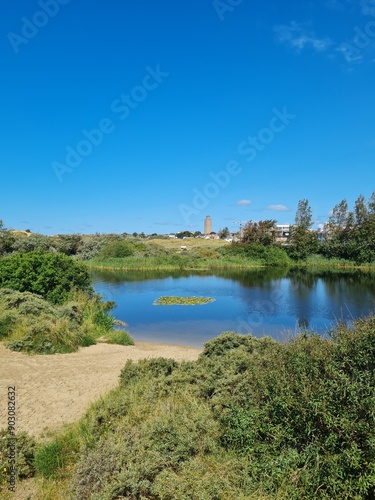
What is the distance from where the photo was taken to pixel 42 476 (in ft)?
14.1

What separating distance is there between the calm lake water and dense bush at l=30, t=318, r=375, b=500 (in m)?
4.46

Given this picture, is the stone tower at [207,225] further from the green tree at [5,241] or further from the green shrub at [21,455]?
the green shrub at [21,455]

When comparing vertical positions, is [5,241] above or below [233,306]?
above

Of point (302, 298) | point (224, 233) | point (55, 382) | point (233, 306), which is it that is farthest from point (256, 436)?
point (224, 233)

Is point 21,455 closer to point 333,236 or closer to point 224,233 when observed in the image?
point 333,236

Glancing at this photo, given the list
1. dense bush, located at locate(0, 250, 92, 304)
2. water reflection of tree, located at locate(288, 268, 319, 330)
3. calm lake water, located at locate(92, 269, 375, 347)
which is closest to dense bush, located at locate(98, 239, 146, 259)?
calm lake water, located at locate(92, 269, 375, 347)

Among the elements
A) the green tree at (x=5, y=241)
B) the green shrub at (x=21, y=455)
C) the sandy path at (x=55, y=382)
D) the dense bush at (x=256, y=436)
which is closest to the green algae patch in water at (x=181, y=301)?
the sandy path at (x=55, y=382)

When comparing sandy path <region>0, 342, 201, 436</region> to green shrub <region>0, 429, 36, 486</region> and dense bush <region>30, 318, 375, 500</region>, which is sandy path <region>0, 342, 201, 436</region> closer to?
green shrub <region>0, 429, 36, 486</region>

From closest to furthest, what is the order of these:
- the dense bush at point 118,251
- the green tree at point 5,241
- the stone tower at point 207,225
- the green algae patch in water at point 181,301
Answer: the green algae patch in water at point 181,301, the green tree at point 5,241, the dense bush at point 118,251, the stone tower at point 207,225

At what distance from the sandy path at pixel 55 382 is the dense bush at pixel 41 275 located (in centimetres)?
485

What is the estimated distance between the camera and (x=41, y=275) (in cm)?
1418

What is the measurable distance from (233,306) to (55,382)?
14.7 meters

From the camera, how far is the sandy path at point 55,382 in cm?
581

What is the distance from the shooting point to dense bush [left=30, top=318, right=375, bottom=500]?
10.4ft
